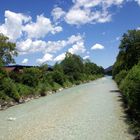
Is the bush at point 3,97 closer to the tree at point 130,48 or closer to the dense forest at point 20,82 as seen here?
the dense forest at point 20,82

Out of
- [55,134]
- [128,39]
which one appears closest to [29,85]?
[128,39]

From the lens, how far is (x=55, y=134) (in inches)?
826

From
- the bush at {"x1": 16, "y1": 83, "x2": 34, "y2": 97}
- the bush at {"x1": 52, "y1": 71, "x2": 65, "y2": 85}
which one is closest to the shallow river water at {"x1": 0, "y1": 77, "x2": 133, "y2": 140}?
the bush at {"x1": 16, "y1": 83, "x2": 34, "y2": 97}

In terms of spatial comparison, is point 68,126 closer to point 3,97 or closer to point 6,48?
point 3,97

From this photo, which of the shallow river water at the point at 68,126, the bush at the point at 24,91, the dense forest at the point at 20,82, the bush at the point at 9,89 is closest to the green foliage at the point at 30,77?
the dense forest at the point at 20,82

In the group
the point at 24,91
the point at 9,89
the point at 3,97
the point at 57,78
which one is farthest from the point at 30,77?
the point at 57,78

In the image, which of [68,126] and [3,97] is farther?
[3,97]

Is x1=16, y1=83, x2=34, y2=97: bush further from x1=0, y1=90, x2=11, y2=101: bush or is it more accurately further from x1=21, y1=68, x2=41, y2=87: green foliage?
x1=0, y1=90, x2=11, y2=101: bush

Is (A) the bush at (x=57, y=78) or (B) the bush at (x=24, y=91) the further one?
(A) the bush at (x=57, y=78)

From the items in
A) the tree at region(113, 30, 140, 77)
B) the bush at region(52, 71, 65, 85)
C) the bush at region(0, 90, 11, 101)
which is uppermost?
the tree at region(113, 30, 140, 77)

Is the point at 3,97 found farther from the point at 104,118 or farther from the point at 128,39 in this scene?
the point at 128,39

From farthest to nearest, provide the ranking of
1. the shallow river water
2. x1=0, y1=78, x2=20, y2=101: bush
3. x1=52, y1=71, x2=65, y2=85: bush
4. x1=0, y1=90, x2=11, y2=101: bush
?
x1=52, y1=71, x2=65, y2=85: bush
x1=0, y1=78, x2=20, y2=101: bush
x1=0, y1=90, x2=11, y2=101: bush
the shallow river water

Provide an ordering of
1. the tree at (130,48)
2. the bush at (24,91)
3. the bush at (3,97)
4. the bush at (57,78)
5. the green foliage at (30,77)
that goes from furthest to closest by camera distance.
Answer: the bush at (57,78) → the green foliage at (30,77) → the tree at (130,48) → the bush at (24,91) → the bush at (3,97)

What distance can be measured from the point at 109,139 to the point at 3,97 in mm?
25808
